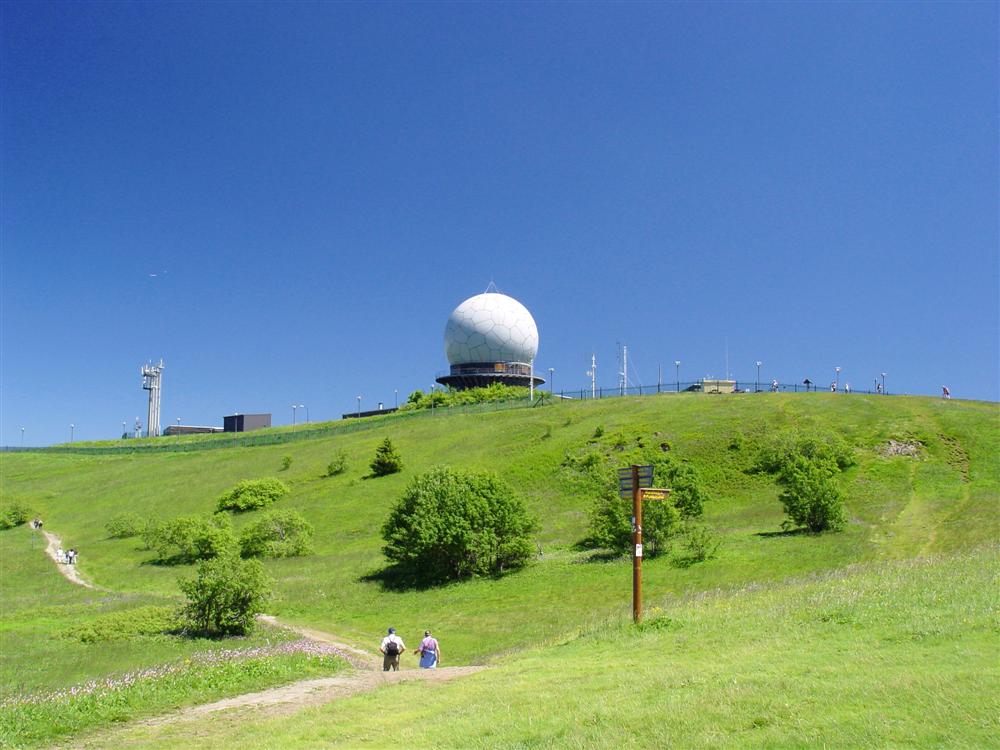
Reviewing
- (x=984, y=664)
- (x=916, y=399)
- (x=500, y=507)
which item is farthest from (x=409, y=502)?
(x=916, y=399)

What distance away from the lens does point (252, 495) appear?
5438 cm

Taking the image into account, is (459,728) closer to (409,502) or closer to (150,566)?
Answer: (409,502)

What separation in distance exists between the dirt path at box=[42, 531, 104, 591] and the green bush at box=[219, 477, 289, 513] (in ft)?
33.1

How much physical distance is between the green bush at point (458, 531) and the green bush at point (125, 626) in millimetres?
9472

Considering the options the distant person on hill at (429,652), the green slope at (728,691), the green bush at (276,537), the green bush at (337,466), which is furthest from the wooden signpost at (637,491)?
the green bush at (337,466)

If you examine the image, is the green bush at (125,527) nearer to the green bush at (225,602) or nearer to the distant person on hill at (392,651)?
the green bush at (225,602)

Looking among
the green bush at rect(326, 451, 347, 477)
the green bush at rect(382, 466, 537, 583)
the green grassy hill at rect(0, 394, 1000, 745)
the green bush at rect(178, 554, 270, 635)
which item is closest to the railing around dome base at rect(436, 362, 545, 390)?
the green grassy hill at rect(0, 394, 1000, 745)

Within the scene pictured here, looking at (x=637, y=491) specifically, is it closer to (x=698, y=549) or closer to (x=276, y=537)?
(x=698, y=549)

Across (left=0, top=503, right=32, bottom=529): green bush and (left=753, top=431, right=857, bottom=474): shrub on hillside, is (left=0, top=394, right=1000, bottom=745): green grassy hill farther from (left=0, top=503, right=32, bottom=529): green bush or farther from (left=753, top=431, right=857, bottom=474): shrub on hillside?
(left=0, top=503, right=32, bottom=529): green bush

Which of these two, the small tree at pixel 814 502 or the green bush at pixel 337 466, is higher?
the green bush at pixel 337 466

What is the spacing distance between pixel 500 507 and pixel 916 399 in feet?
136

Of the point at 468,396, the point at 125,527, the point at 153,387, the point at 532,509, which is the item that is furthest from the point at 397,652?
the point at 153,387

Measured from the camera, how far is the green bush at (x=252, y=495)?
2119 inches

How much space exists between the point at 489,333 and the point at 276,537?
53.2 meters
